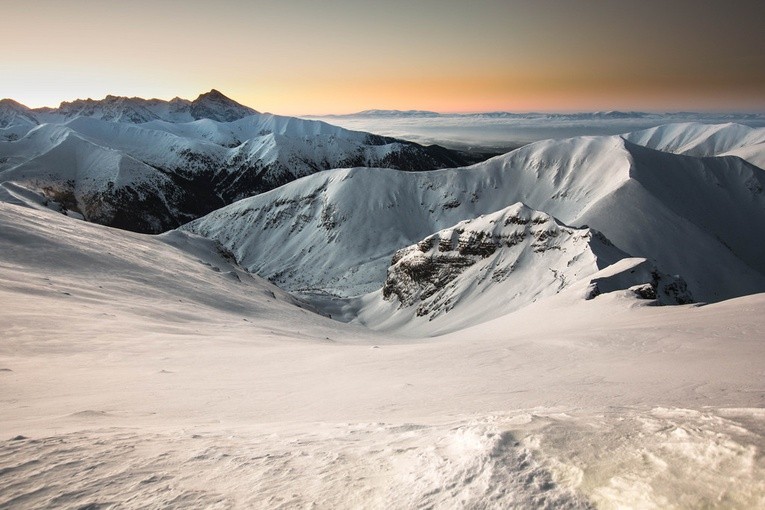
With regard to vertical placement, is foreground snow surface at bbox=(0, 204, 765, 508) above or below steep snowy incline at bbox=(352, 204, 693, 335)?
above

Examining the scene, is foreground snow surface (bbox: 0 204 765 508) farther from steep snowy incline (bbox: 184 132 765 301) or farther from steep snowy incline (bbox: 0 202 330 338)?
steep snowy incline (bbox: 184 132 765 301)

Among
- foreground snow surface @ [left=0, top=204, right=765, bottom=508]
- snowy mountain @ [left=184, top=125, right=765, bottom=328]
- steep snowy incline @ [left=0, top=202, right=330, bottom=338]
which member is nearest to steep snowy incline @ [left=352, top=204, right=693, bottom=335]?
snowy mountain @ [left=184, top=125, right=765, bottom=328]

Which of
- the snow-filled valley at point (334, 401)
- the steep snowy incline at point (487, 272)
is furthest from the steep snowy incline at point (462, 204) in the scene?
the snow-filled valley at point (334, 401)

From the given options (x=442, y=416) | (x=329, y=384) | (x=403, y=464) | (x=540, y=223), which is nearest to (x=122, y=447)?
(x=403, y=464)

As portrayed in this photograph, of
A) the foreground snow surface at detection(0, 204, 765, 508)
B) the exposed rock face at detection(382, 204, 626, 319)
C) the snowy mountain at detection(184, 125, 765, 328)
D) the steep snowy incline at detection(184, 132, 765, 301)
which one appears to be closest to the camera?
the foreground snow surface at detection(0, 204, 765, 508)

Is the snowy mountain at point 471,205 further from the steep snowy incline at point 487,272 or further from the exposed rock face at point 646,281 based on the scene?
the exposed rock face at point 646,281
